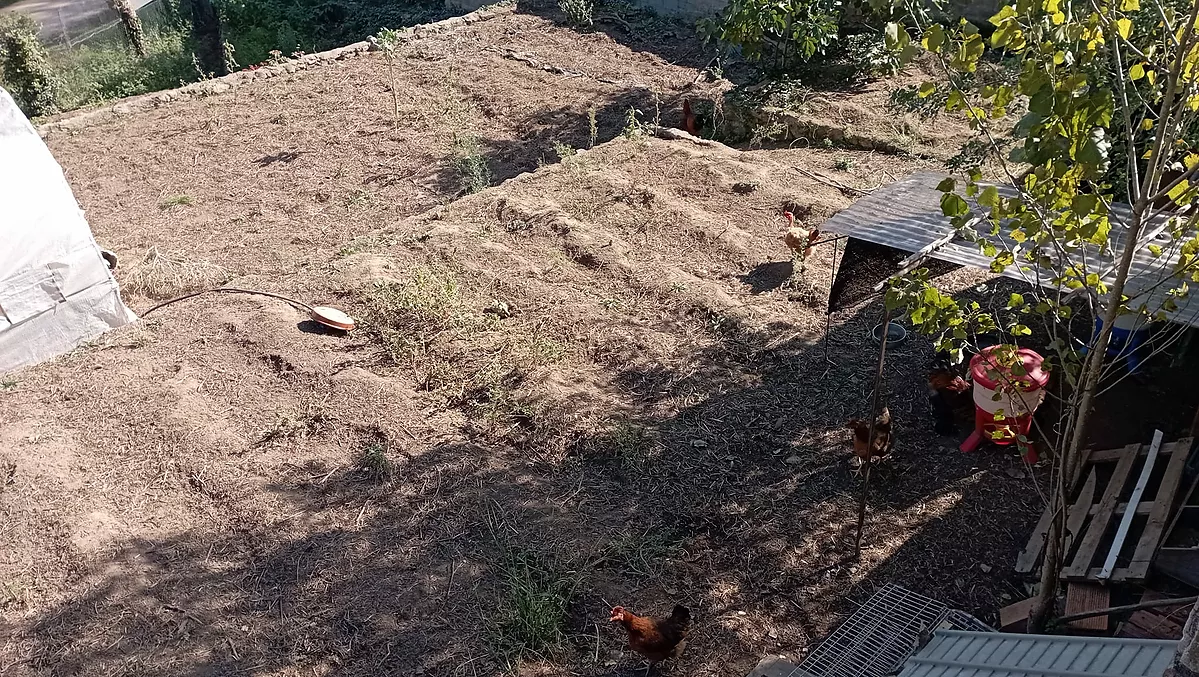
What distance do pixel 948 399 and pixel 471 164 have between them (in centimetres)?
662

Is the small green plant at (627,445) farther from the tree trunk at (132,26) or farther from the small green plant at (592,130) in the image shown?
the tree trunk at (132,26)

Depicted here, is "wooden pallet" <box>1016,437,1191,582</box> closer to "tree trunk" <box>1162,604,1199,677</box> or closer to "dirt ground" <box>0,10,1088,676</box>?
"dirt ground" <box>0,10,1088,676</box>

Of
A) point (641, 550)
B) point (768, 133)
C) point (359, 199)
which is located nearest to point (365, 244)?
point (359, 199)

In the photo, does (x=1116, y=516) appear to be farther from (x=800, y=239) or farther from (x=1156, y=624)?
(x=800, y=239)

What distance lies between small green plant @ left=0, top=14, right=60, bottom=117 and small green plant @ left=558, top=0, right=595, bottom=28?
8.91m

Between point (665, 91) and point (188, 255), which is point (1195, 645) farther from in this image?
point (665, 91)

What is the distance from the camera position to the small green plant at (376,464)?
545cm

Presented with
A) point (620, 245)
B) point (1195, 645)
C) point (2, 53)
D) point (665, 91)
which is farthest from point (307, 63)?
point (1195, 645)

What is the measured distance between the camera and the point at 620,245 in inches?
311

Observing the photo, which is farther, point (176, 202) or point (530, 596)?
point (176, 202)

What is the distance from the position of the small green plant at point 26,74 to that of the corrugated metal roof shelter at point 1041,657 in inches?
602

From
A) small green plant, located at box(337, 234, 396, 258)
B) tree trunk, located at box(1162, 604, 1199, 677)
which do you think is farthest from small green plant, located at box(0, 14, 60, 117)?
tree trunk, located at box(1162, 604, 1199, 677)

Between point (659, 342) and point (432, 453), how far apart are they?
2.08 metres

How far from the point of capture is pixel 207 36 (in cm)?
1812
